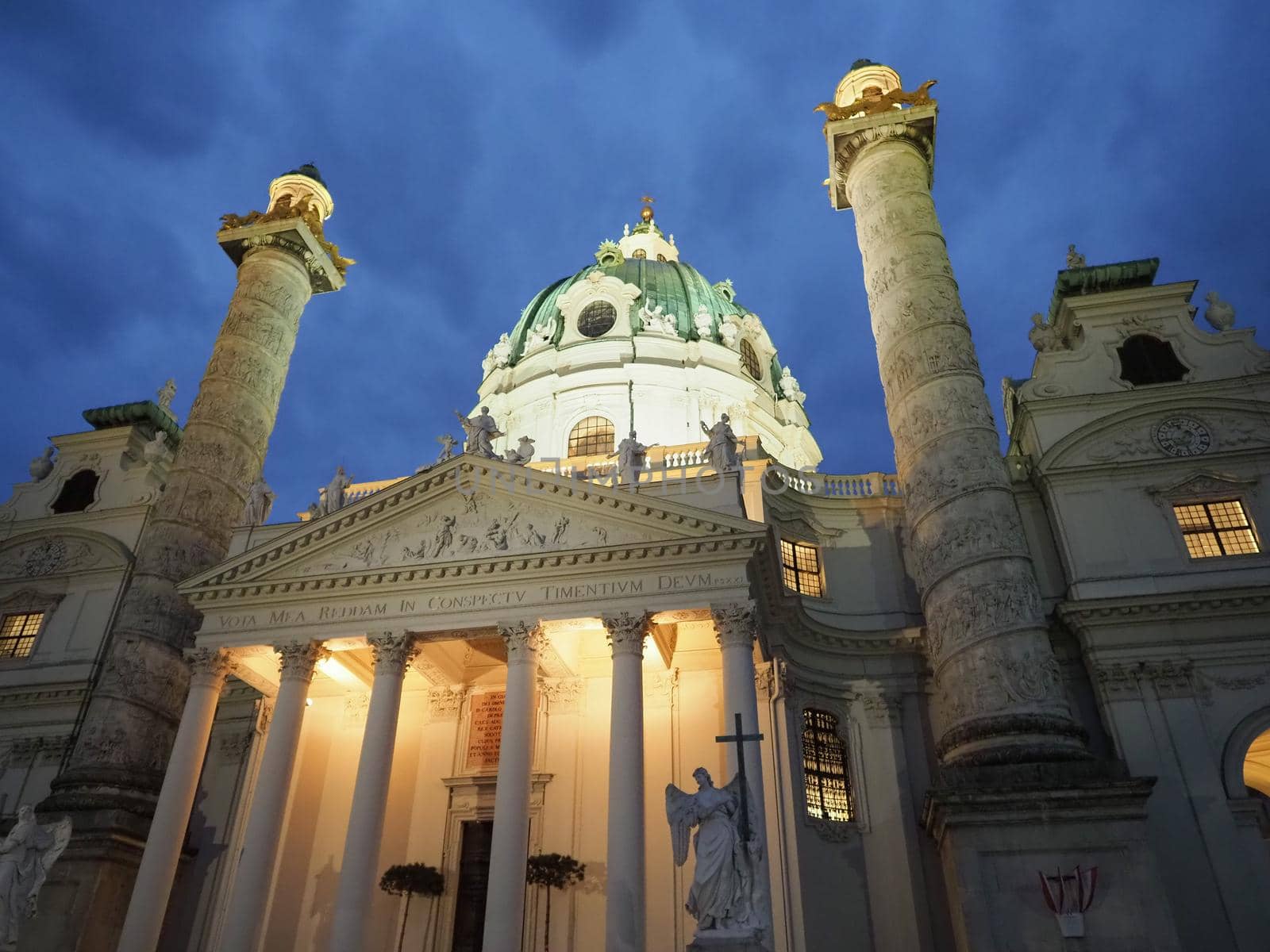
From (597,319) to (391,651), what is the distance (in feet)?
70.5

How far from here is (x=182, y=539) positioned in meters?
24.6

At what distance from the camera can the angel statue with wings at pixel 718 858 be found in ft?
45.5

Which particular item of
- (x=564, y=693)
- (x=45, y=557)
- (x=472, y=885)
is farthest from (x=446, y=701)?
(x=45, y=557)

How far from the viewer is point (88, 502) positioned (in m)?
29.6

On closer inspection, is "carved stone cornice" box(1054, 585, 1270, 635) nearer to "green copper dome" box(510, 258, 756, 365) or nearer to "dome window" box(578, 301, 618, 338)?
"green copper dome" box(510, 258, 756, 365)

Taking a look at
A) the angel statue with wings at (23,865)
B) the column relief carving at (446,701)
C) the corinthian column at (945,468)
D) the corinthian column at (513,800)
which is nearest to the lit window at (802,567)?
the corinthian column at (945,468)

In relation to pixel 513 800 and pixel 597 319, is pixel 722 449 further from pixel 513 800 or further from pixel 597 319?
pixel 597 319

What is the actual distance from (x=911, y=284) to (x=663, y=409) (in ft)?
44.3

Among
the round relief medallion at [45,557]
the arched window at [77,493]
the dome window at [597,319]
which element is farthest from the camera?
the dome window at [597,319]

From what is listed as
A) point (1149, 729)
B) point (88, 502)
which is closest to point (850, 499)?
point (1149, 729)

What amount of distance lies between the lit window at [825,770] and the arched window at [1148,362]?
12363 millimetres

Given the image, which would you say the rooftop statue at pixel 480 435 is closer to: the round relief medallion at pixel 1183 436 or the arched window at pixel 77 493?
the arched window at pixel 77 493

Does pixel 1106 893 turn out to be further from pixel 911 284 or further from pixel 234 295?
pixel 234 295

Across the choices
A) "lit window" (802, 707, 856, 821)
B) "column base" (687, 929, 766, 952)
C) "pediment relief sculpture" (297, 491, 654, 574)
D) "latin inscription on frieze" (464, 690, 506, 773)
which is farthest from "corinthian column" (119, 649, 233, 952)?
"lit window" (802, 707, 856, 821)
